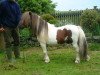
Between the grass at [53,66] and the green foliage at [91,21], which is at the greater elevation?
the green foliage at [91,21]

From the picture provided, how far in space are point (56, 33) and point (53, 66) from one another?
1135 millimetres

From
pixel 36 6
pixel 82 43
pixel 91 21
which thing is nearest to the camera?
pixel 82 43

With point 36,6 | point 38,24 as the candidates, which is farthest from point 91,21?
point 38,24

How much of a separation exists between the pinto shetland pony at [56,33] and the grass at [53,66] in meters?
0.56

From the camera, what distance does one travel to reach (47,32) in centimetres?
1248

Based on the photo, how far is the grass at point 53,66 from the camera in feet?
36.5

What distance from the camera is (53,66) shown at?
12.0 metres

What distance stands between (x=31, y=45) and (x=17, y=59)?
9.00 ft

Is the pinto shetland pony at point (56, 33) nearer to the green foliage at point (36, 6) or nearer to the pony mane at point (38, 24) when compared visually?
the pony mane at point (38, 24)

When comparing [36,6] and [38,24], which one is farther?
[36,6]

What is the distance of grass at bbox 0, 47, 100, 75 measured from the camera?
11.1 metres

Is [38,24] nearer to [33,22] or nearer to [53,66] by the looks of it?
[33,22]

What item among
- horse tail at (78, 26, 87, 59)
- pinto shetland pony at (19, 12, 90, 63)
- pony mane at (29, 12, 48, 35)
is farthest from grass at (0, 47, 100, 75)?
pony mane at (29, 12, 48, 35)

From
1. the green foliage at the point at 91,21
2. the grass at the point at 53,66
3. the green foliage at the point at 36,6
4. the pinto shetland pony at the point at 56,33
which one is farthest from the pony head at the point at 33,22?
the green foliage at the point at 36,6
